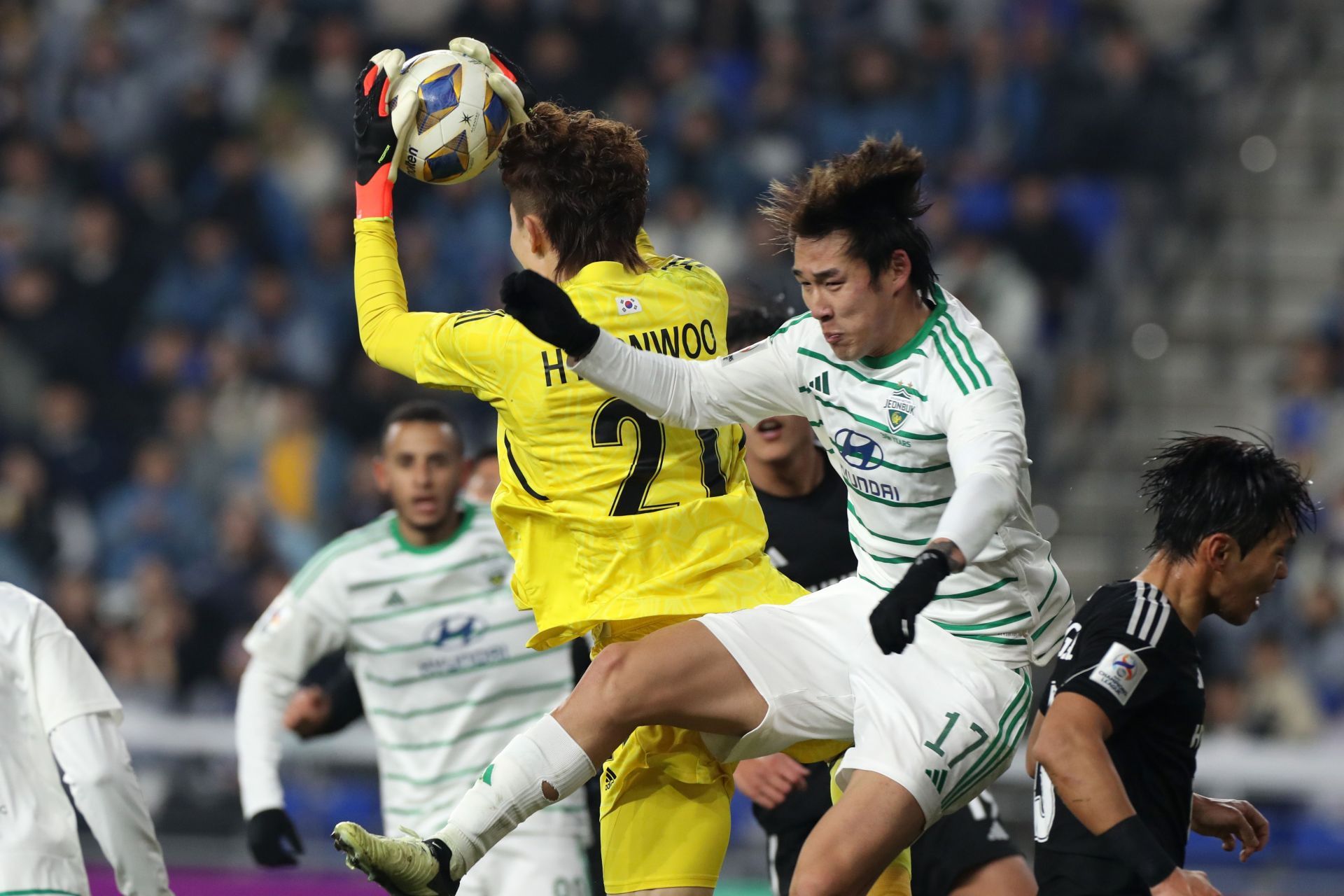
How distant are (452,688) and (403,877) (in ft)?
7.19

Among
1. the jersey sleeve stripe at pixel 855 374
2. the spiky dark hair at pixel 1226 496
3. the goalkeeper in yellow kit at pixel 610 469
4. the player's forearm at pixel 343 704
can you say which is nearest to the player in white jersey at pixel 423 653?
the player's forearm at pixel 343 704

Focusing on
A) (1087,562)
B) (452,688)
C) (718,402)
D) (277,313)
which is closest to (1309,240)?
(1087,562)

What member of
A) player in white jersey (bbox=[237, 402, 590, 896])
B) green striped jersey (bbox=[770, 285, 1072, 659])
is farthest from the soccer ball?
player in white jersey (bbox=[237, 402, 590, 896])

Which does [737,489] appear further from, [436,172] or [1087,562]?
[1087,562]

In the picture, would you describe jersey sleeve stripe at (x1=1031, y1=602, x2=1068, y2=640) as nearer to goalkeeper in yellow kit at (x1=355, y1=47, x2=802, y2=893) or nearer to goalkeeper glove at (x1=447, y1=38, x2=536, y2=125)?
goalkeeper in yellow kit at (x1=355, y1=47, x2=802, y2=893)

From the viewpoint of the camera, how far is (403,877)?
3.61 metres

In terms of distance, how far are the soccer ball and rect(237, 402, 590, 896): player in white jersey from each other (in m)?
1.72

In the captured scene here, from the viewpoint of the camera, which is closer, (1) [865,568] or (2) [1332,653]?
(1) [865,568]

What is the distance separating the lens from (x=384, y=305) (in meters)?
4.30

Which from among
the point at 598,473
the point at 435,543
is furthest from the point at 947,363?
the point at 435,543

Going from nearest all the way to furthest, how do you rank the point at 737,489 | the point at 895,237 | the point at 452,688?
the point at 895,237
the point at 737,489
the point at 452,688

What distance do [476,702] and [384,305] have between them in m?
1.89

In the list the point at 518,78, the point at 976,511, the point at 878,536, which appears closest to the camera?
the point at 976,511

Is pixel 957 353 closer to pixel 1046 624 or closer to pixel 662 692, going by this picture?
pixel 1046 624
